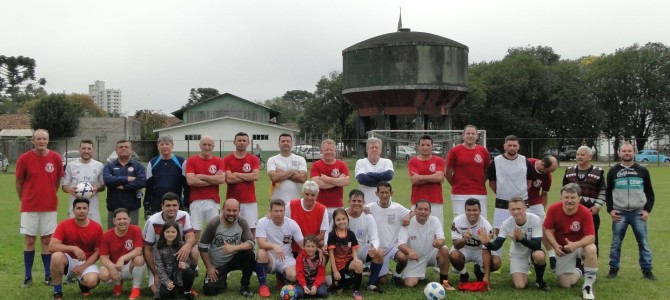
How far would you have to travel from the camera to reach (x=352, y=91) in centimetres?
3231

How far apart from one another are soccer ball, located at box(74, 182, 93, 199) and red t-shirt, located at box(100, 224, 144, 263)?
931 mm

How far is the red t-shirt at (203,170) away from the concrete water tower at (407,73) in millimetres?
23537

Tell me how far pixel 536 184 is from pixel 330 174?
2.92 meters

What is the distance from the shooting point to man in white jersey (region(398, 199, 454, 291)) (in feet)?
24.4

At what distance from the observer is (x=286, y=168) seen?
8.48m

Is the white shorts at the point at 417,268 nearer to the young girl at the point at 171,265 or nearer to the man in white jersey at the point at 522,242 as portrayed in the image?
the man in white jersey at the point at 522,242

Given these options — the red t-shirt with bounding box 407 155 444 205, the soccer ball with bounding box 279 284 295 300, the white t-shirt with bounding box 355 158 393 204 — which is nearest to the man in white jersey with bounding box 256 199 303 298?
the soccer ball with bounding box 279 284 295 300

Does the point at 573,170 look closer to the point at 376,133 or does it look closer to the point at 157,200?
the point at 157,200

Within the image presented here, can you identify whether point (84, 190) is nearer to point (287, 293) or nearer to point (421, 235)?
point (287, 293)

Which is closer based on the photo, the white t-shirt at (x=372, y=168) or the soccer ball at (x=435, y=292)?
the soccer ball at (x=435, y=292)

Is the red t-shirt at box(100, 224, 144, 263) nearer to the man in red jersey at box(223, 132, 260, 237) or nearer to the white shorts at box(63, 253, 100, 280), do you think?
the white shorts at box(63, 253, 100, 280)

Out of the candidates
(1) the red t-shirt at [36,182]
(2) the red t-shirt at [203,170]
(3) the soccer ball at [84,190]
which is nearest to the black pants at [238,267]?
(2) the red t-shirt at [203,170]

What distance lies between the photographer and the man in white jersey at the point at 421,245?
7426 mm

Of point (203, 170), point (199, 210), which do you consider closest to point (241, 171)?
point (203, 170)
